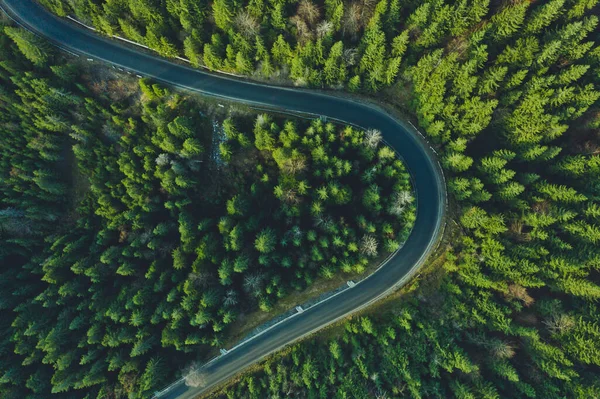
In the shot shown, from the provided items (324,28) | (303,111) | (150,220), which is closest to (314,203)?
(303,111)

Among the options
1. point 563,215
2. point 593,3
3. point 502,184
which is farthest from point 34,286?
point 593,3

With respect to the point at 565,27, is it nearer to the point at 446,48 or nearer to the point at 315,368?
the point at 446,48

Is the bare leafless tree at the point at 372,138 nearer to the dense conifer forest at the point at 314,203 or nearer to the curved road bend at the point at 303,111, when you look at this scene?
the dense conifer forest at the point at 314,203

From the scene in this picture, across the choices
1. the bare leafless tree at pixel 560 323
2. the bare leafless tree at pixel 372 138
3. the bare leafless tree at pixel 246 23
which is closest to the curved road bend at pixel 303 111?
the bare leafless tree at pixel 372 138

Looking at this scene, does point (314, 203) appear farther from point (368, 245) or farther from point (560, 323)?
point (560, 323)

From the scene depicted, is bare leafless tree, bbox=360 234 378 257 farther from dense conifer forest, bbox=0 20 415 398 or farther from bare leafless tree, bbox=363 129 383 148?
bare leafless tree, bbox=363 129 383 148

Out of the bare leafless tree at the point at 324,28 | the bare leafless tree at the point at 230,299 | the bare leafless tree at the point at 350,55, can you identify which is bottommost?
the bare leafless tree at the point at 230,299

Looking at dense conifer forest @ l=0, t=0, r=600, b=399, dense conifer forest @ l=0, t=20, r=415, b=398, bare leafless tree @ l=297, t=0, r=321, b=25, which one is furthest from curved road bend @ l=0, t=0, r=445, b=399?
bare leafless tree @ l=297, t=0, r=321, b=25

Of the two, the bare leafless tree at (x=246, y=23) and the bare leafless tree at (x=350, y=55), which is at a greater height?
the bare leafless tree at (x=246, y=23)
